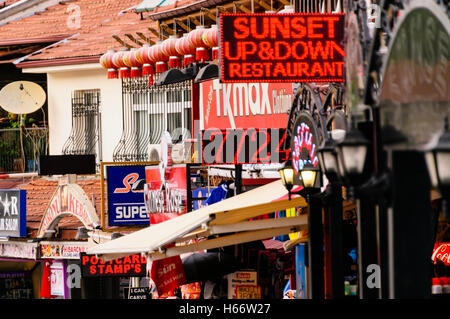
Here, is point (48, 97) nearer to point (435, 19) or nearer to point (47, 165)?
point (47, 165)

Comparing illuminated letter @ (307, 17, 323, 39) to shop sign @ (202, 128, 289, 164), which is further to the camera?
shop sign @ (202, 128, 289, 164)

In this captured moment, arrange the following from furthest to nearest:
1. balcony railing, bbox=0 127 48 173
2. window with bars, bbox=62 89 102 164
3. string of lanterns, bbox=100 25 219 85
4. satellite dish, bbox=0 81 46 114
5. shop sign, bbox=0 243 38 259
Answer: balcony railing, bbox=0 127 48 173, satellite dish, bbox=0 81 46 114, window with bars, bbox=62 89 102 164, shop sign, bbox=0 243 38 259, string of lanterns, bbox=100 25 219 85

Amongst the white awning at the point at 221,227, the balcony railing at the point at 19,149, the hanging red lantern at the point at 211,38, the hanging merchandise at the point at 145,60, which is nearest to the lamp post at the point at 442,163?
the white awning at the point at 221,227

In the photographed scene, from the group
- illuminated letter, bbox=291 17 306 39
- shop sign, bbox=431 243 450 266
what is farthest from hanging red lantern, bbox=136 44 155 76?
illuminated letter, bbox=291 17 306 39

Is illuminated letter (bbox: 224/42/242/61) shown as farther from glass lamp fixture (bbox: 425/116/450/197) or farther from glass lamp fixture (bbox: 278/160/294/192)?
glass lamp fixture (bbox: 425/116/450/197)

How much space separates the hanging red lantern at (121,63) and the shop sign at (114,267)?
194 inches

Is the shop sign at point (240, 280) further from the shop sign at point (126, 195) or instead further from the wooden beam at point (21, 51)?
the wooden beam at point (21, 51)

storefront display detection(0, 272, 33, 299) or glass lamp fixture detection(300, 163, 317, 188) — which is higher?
glass lamp fixture detection(300, 163, 317, 188)

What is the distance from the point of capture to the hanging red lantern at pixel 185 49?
20.5 meters

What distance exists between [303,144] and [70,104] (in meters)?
16.5

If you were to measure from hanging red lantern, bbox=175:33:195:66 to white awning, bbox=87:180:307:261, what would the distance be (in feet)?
16.8

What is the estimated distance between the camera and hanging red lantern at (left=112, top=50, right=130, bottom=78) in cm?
2381

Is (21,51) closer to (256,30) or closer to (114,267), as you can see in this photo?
(114,267)

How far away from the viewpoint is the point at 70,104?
1137 inches
